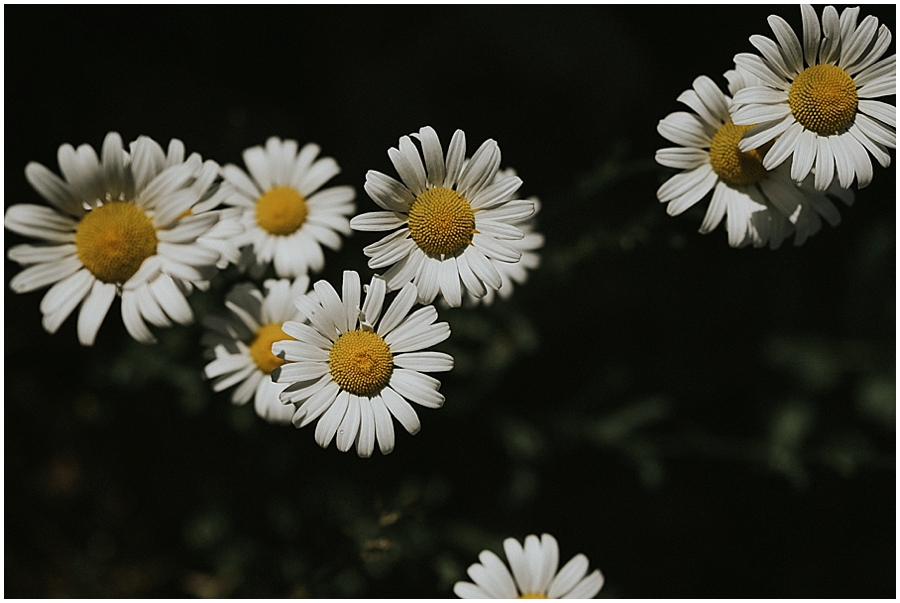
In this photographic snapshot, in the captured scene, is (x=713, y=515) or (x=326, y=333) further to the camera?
(x=713, y=515)

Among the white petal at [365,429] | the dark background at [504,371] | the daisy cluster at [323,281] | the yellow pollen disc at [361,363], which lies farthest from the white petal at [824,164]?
the white petal at [365,429]

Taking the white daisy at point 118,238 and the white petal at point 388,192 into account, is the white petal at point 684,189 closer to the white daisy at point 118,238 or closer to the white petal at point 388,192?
the white petal at point 388,192

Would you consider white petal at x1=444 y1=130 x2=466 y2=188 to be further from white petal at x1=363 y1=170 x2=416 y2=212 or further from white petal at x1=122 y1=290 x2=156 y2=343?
white petal at x1=122 y1=290 x2=156 y2=343

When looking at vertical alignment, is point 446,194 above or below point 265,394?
above

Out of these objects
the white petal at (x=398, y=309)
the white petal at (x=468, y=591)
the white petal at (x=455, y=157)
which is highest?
the white petal at (x=455, y=157)

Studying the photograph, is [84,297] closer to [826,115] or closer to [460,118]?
[460,118]

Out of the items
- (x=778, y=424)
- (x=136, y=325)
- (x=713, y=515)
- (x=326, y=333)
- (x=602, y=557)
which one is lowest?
(x=136, y=325)

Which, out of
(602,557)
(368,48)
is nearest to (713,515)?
(602,557)
